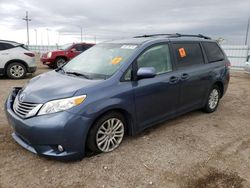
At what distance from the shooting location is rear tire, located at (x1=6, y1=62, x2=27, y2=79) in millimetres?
9047

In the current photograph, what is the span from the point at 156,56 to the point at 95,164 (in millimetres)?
1931

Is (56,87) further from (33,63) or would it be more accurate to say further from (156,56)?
(33,63)

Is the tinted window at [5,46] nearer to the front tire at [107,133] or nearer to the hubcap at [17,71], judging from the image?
the hubcap at [17,71]

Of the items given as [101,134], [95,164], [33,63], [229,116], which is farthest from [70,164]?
[33,63]

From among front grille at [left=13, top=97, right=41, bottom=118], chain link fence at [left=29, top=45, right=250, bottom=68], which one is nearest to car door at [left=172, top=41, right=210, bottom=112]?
front grille at [left=13, top=97, right=41, bottom=118]

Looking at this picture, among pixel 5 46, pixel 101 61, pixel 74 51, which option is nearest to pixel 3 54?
pixel 5 46

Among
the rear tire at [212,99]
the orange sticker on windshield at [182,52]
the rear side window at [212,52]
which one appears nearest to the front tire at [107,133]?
the orange sticker on windshield at [182,52]

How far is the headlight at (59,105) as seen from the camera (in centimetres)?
272

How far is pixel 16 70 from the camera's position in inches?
361

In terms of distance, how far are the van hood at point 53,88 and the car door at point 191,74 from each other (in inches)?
68.2

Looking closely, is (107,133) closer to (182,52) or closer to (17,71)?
(182,52)

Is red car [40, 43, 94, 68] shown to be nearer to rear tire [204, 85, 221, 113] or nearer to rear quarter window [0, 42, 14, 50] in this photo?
rear quarter window [0, 42, 14, 50]

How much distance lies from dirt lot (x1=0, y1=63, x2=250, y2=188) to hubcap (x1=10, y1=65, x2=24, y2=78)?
5625 mm

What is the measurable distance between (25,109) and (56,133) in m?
0.57
